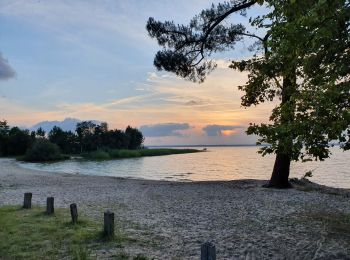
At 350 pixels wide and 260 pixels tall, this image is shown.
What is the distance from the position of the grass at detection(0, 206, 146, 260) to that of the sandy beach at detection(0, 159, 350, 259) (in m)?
0.53

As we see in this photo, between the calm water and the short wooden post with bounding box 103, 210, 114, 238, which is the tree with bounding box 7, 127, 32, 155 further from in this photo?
the short wooden post with bounding box 103, 210, 114, 238

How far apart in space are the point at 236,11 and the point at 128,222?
15472 mm

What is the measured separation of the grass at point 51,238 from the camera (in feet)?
29.6

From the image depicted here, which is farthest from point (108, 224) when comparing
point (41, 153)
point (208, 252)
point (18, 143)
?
point (18, 143)

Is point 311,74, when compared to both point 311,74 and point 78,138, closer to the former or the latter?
point 311,74

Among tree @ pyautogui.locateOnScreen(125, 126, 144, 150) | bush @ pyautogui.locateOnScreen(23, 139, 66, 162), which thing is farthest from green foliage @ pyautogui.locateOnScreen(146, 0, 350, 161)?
tree @ pyautogui.locateOnScreen(125, 126, 144, 150)

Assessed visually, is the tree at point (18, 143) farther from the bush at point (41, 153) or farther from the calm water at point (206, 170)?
the calm water at point (206, 170)

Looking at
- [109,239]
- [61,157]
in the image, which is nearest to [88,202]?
[109,239]

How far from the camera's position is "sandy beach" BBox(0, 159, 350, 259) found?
32.9 feet

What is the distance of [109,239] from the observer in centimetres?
1038

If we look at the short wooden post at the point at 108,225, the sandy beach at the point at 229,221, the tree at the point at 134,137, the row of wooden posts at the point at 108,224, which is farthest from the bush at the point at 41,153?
the short wooden post at the point at 108,225

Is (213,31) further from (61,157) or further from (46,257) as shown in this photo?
(61,157)

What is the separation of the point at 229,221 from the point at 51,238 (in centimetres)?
602

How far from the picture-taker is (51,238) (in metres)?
10.5
